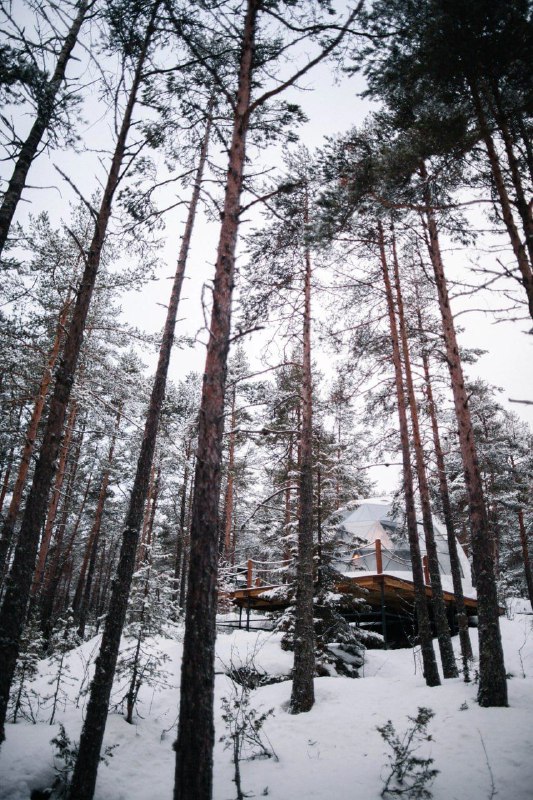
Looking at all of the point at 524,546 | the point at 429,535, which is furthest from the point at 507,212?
the point at 524,546

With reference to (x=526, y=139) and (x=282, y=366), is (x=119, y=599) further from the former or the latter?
(x=526, y=139)

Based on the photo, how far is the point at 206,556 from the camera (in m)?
3.39

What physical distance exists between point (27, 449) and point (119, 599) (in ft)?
21.9

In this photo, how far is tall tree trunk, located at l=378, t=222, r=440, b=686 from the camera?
329 inches

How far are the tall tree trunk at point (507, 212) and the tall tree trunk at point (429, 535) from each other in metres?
4.69

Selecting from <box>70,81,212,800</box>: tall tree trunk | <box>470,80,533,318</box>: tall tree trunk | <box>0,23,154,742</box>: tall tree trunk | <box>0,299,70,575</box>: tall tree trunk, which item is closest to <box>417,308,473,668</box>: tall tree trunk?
<box>470,80,533,318</box>: tall tree trunk

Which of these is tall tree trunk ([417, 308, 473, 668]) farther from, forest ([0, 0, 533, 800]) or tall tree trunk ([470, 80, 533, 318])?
tall tree trunk ([470, 80, 533, 318])

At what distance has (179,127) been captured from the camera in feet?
21.3

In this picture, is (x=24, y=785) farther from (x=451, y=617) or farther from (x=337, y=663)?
(x=451, y=617)

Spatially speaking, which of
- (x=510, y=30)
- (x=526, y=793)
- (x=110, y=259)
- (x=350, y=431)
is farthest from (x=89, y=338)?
(x=350, y=431)

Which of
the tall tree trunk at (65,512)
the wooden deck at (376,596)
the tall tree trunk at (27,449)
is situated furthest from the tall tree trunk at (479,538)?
the tall tree trunk at (65,512)

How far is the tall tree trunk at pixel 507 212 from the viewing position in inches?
192

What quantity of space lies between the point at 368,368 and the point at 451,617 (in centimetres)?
1236

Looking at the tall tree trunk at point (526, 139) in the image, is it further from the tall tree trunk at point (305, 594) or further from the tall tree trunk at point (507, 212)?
the tall tree trunk at point (305, 594)
